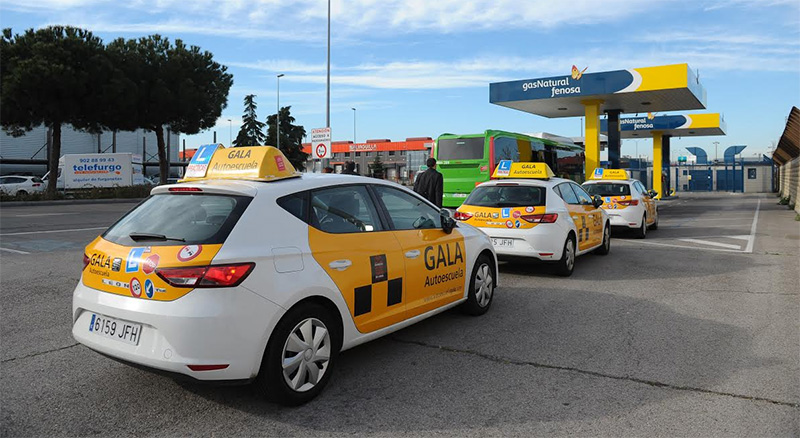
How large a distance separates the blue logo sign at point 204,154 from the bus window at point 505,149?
1372 centimetres

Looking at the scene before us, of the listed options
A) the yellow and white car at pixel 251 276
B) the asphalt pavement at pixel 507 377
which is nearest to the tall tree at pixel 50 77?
the asphalt pavement at pixel 507 377

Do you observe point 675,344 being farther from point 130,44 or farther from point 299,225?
point 130,44

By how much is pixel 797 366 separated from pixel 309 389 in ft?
12.1

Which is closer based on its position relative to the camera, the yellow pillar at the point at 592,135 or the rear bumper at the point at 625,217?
the rear bumper at the point at 625,217

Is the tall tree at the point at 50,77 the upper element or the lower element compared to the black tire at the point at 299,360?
upper

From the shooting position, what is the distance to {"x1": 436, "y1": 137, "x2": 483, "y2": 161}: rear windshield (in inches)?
707

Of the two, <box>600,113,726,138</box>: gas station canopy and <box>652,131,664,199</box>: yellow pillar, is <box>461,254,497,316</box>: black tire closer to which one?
<box>600,113,726,138</box>: gas station canopy

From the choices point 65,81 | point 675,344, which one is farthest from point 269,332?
point 65,81

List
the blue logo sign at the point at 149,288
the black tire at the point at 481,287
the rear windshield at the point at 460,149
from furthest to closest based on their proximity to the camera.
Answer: the rear windshield at the point at 460,149
the black tire at the point at 481,287
the blue logo sign at the point at 149,288

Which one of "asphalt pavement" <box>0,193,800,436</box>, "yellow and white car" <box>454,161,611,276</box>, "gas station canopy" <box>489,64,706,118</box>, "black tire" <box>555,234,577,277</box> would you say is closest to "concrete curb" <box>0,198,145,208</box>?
"gas station canopy" <box>489,64,706,118</box>

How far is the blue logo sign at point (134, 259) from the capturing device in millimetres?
3575

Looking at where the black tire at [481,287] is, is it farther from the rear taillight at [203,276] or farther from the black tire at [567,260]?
the rear taillight at [203,276]

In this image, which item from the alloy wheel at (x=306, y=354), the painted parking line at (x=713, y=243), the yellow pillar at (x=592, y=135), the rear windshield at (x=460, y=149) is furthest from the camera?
the yellow pillar at (x=592, y=135)

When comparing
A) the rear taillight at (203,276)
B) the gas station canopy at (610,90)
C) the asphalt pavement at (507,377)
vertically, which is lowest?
the asphalt pavement at (507,377)
